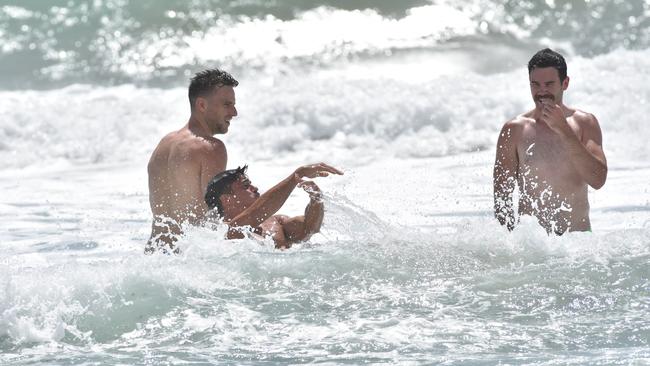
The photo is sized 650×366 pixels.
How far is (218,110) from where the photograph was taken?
7.03 metres

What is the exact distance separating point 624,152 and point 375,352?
672 centimetres

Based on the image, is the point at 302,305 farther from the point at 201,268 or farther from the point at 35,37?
the point at 35,37

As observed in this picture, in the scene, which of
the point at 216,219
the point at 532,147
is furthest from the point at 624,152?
the point at 216,219

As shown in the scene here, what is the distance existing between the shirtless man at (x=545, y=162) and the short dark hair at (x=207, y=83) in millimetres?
1666

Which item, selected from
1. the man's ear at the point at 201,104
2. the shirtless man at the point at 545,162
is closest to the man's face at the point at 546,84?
the shirtless man at the point at 545,162

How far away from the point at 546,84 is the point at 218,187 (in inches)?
76.4

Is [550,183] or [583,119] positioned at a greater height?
[583,119]

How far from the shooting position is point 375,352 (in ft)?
16.9

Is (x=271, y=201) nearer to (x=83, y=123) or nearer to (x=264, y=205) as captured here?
(x=264, y=205)

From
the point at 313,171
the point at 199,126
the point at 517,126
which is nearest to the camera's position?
the point at 313,171

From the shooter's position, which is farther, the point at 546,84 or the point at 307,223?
the point at 307,223

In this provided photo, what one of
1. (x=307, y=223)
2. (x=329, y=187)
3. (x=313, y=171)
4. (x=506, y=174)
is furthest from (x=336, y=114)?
(x=313, y=171)

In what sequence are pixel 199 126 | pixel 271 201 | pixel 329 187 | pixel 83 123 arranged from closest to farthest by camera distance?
1. pixel 271 201
2. pixel 199 126
3. pixel 329 187
4. pixel 83 123

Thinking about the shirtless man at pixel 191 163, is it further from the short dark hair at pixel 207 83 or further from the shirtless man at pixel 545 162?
the shirtless man at pixel 545 162
